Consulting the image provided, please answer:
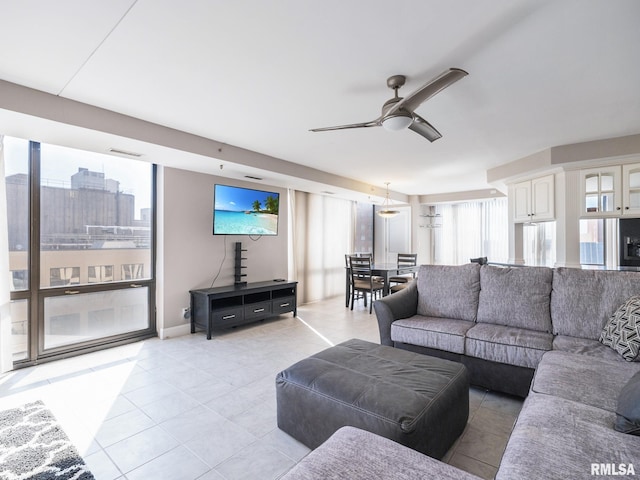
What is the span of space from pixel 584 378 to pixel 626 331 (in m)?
0.69

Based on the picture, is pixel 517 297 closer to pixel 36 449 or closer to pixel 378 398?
pixel 378 398

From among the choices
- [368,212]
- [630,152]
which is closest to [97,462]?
[630,152]

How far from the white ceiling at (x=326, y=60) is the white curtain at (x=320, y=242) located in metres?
2.69

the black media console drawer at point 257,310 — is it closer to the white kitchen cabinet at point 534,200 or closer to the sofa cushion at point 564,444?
the sofa cushion at point 564,444

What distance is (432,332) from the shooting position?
270 cm

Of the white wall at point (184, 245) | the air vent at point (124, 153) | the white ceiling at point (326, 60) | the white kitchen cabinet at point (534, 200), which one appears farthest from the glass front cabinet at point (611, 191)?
the air vent at point (124, 153)

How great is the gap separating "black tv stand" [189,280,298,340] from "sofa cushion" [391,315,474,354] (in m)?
2.18

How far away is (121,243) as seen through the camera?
3.77 m

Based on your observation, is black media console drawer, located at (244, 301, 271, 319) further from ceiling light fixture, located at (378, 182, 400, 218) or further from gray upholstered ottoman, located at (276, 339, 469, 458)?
ceiling light fixture, located at (378, 182, 400, 218)

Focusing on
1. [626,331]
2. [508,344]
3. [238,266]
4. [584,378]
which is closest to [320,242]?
[238,266]

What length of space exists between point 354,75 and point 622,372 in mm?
2451

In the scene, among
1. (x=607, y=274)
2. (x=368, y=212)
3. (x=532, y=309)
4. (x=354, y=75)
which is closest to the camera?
(x=354, y=75)

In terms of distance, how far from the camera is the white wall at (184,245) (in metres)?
3.98

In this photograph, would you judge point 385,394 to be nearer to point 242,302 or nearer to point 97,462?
point 97,462
